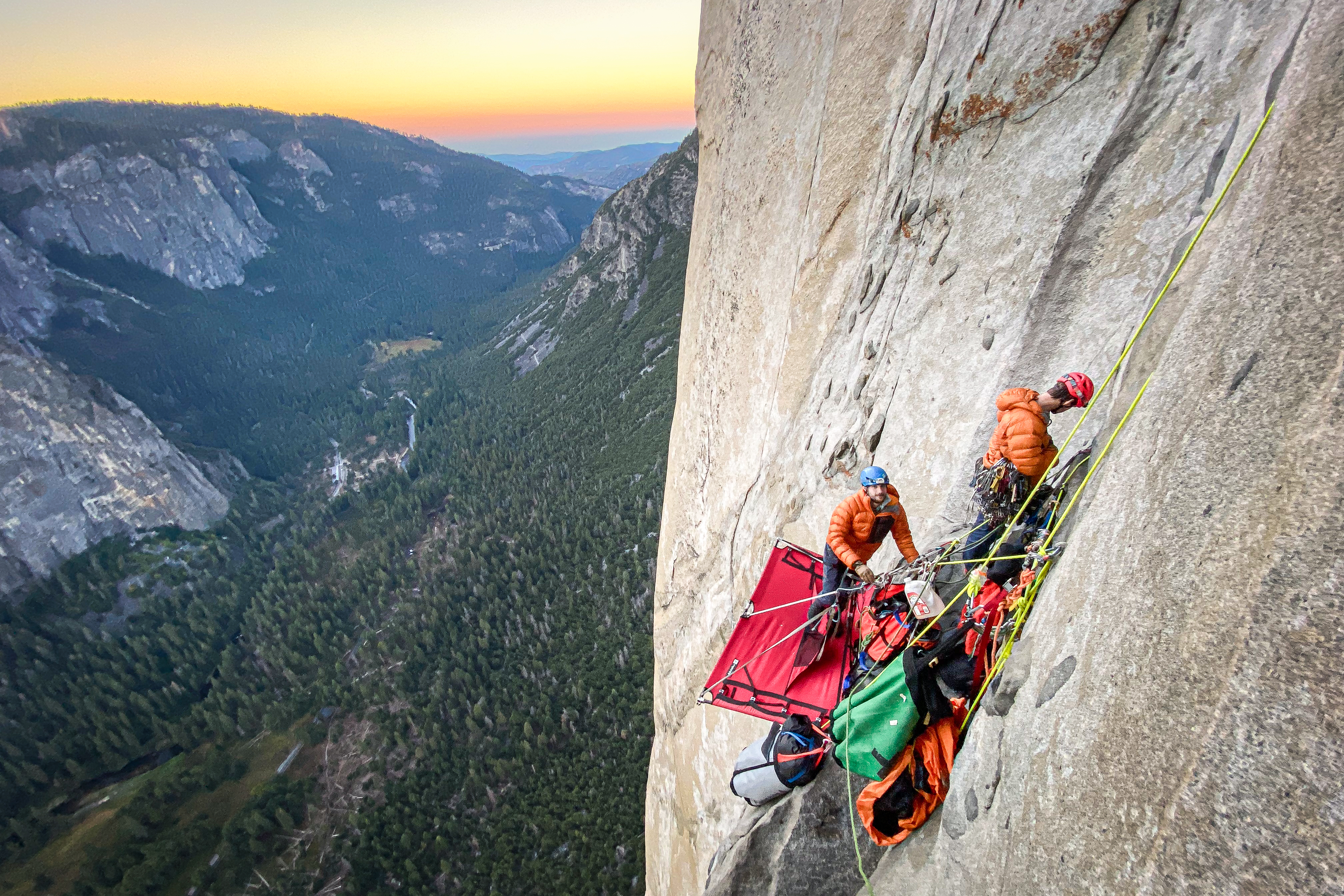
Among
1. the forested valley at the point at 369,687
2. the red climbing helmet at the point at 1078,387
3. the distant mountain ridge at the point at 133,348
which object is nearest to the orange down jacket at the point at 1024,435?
the red climbing helmet at the point at 1078,387

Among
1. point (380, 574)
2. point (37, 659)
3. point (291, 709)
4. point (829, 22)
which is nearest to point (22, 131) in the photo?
point (37, 659)

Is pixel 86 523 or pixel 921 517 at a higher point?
pixel 921 517

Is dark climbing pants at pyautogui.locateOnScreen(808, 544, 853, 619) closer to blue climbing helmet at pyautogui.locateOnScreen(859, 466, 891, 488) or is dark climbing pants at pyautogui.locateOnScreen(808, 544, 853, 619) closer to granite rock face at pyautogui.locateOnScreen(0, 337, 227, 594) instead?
blue climbing helmet at pyautogui.locateOnScreen(859, 466, 891, 488)

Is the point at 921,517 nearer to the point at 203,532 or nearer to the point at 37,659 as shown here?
the point at 37,659

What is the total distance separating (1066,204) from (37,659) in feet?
343

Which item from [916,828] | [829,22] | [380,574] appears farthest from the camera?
[380,574]

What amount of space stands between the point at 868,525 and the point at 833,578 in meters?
0.96

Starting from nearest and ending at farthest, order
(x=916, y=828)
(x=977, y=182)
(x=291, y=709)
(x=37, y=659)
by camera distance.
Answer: (x=916, y=828) < (x=977, y=182) < (x=291, y=709) < (x=37, y=659)

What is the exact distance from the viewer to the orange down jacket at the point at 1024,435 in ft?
17.8

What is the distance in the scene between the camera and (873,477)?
6.49 metres

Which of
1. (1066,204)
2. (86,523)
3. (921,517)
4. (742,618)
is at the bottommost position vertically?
(86,523)

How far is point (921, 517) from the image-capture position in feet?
24.2

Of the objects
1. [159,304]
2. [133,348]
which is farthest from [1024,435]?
[159,304]

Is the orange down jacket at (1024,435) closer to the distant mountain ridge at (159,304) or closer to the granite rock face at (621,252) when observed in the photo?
the granite rock face at (621,252)
